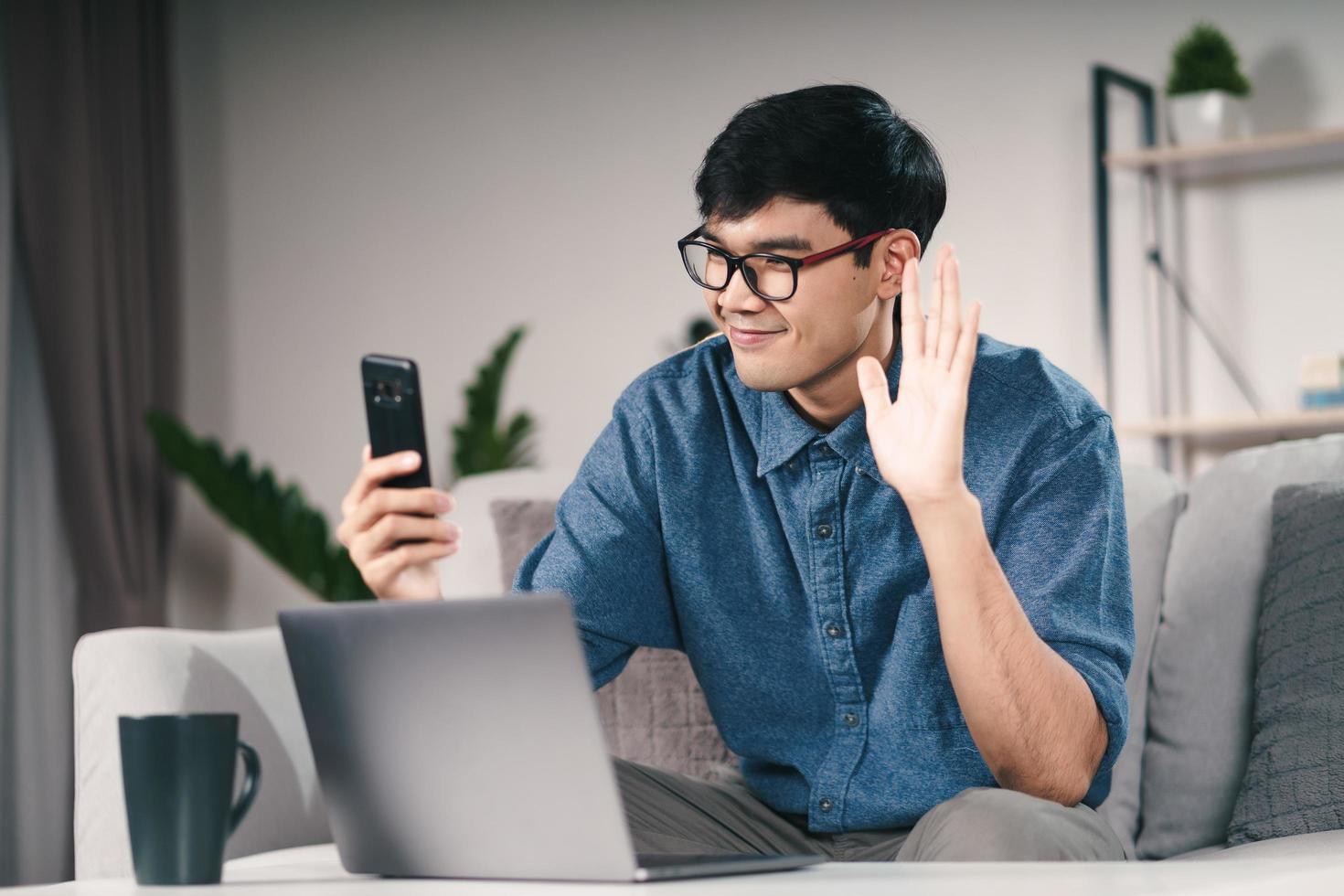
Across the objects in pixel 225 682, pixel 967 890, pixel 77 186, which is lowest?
pixel 225 682

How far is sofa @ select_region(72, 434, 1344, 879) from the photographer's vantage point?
1603mm

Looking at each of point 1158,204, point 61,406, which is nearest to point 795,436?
point 1158,204

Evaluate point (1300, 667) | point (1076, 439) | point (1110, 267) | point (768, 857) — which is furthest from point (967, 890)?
point (1110, 267)

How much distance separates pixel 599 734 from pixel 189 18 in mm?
3974

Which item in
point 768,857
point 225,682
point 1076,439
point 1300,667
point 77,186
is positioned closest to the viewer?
point 768,857

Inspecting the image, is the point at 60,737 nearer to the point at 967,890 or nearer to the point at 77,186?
the point at 77,186

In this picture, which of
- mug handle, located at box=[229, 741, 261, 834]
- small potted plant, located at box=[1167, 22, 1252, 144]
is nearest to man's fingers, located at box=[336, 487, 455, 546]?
mug handle, located at box=[229, 741, 261, 834]

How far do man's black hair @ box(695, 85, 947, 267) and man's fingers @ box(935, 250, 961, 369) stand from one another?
0.27 meters

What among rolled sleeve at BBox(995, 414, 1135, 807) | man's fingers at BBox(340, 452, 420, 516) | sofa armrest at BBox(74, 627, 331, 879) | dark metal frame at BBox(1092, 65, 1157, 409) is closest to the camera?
man's fingers at BBox(340, 452, 420, 516)

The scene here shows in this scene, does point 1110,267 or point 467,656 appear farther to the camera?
point 1110,267

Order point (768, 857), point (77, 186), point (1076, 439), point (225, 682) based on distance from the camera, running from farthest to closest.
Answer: point (77, 186), point (225, 682), point (1076, 439), point (768, 857)

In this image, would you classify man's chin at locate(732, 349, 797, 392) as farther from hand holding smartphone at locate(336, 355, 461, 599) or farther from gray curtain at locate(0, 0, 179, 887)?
gray curtain at locate(0, 0, 179, 887)

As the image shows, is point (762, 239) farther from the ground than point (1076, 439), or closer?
farther from the ground

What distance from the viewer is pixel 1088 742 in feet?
4.13
